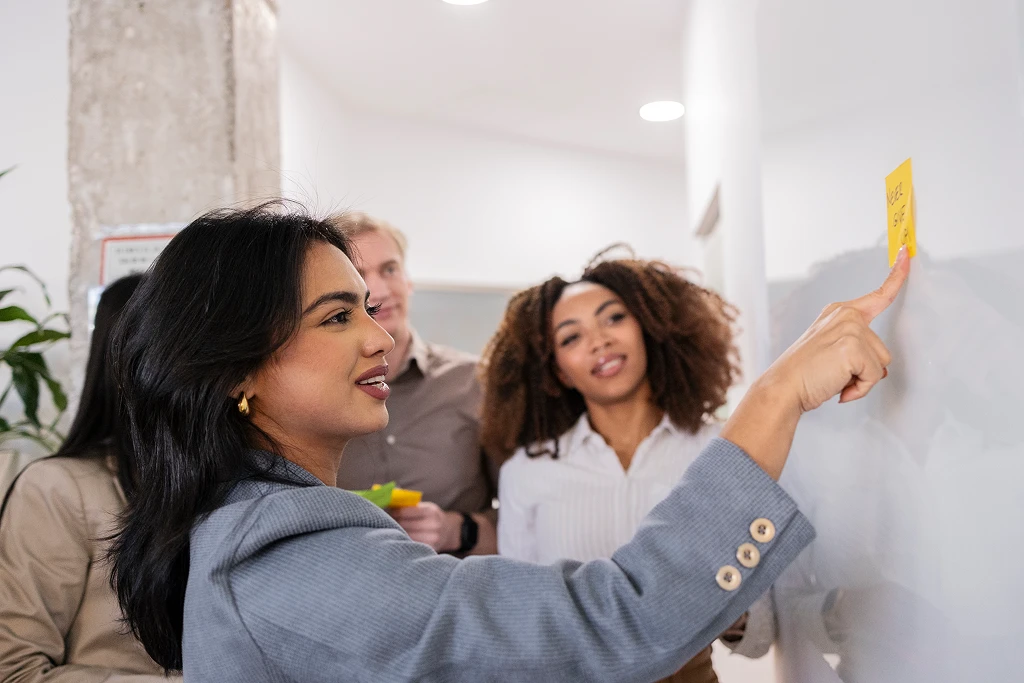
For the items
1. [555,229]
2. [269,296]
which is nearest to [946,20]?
[269,296]

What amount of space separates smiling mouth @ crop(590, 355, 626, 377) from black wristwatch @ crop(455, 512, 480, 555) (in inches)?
18.5

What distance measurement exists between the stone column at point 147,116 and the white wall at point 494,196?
1.57 meters

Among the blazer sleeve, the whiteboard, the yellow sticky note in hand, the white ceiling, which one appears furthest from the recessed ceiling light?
the yellow sticky note in hand

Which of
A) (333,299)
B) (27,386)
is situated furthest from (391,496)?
(27,386)

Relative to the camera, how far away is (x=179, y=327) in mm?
944

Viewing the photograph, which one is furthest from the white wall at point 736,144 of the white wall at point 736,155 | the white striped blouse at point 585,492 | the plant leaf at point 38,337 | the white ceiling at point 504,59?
the plant leaf at point 38,337

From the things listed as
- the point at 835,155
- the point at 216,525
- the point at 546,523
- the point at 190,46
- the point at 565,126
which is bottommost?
the point at 546,523

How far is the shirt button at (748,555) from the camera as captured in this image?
801 millimetres

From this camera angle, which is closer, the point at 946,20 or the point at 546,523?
the point at 946,20

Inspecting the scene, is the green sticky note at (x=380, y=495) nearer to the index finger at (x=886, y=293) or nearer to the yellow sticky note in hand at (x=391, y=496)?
the yellow sticky note in hand at (x=391, y=496)

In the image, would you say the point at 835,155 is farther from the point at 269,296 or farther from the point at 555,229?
the point at 555,229

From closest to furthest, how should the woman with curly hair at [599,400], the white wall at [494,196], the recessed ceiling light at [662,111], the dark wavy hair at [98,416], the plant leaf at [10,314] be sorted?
the dark wavy hair at [98,416]
the woman with curly hair at [599,400]
the plant leaf at [10,314]
the recessed ceiling light at [662,111]
the white wall at [494,196]

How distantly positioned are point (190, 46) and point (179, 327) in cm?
159

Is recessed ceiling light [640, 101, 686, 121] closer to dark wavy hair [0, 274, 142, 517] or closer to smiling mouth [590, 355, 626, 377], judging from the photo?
smiling mouth [590, 355, 626, 377]
